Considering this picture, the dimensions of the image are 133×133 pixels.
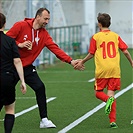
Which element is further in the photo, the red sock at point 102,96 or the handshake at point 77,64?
the handshake at point 77,64

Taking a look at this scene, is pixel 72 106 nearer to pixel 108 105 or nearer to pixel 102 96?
pixel 102 96

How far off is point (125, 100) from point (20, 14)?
30.7 ft

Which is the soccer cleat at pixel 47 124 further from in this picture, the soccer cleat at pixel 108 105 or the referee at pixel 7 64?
the referee at pixel 7 64

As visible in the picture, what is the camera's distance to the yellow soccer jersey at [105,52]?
421 inches

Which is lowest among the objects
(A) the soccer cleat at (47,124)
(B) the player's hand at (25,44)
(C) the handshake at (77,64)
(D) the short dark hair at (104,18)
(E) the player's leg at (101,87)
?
(A) the soccer cleat at (47,124)

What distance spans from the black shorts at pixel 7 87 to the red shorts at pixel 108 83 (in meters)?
2.43

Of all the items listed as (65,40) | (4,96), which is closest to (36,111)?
(4,96)

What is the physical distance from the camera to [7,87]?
338 inches

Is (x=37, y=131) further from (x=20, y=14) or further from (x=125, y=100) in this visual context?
(x=20, y=14)

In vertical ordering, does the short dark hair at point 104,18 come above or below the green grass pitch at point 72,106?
above

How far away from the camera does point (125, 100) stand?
14.3m

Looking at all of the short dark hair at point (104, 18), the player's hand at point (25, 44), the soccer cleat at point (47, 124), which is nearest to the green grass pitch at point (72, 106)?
the soccer cleat at point (47, 124)

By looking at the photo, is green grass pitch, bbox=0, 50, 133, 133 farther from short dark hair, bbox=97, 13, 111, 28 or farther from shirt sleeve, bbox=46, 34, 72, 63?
short dark hair, bbox=97, 13, 111, 28

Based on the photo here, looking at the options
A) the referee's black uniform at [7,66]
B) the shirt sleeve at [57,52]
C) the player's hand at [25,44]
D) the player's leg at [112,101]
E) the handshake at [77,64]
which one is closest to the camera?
the referee's black uniform at [7,66]
